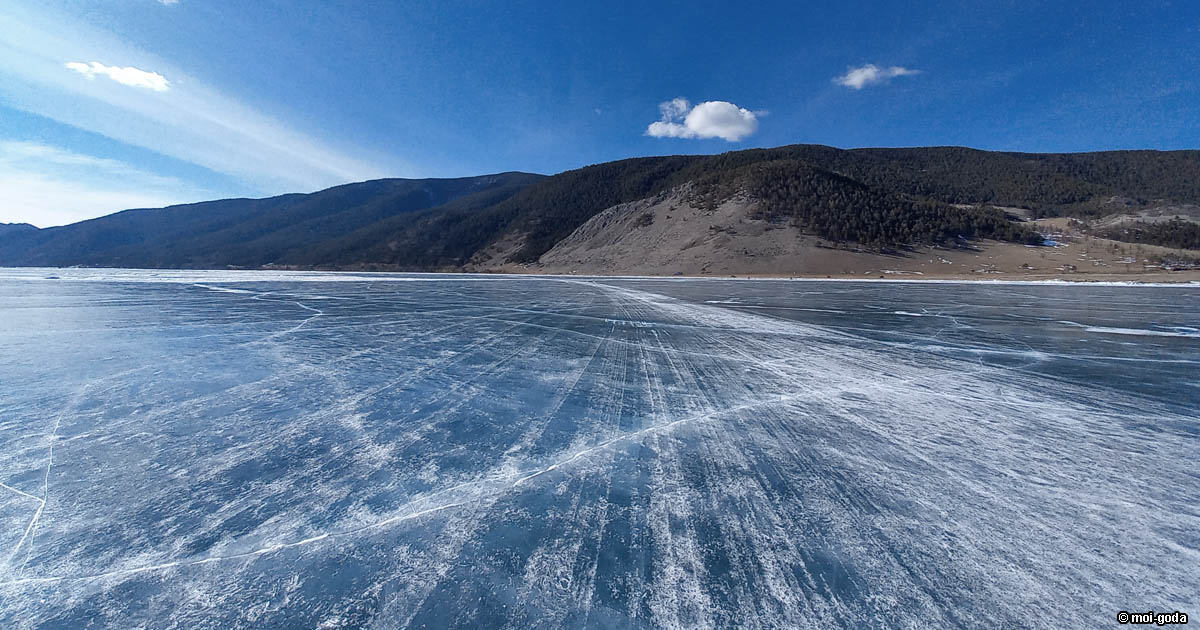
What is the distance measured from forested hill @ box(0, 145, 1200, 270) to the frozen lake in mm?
52152

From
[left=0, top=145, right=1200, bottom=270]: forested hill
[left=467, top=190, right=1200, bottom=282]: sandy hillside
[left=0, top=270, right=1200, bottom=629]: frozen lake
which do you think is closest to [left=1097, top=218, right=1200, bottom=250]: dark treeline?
[left=0, top=145, right=1200, bottom=270]: forested hill

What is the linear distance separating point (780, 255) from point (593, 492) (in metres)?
50.6

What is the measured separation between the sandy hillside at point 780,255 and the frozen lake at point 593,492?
38.8 m

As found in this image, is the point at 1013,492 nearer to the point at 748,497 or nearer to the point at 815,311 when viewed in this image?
the point at 748,497

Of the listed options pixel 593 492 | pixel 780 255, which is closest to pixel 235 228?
pixel 780 255

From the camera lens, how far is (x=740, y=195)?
2537 inches

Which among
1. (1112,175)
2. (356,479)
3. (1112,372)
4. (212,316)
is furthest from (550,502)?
(1112,175)

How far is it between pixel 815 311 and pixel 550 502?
1347 centimetres

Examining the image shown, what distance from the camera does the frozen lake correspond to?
2.01 m

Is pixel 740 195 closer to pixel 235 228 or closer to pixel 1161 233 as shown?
pixel 1161 233

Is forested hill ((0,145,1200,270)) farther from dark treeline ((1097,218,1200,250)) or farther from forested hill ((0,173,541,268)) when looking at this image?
dark treeline ((1097,218,1200,250))

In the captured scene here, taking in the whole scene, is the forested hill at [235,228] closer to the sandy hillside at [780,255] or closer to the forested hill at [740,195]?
the forested hill at [740,195]

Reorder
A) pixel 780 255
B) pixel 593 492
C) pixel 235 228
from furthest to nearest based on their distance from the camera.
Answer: pixel 235 228 → pixel 780 255 → pixel 593 492

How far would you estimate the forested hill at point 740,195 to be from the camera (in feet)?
→ 188
